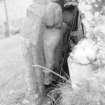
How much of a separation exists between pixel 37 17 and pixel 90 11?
17.8 inches

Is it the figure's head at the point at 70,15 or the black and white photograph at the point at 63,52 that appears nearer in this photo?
the black and white photograph at the point at 63,52

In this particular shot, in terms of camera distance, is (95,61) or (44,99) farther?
(44,99)

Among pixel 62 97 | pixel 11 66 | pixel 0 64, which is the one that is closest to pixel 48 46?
pixel 62 97

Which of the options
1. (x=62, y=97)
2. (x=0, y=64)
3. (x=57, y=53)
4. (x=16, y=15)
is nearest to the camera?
(x=62, y=97)

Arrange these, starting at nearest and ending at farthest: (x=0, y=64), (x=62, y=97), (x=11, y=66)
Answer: (x=62, y=97) → (x=11, y=66) → (x=0, y=64)

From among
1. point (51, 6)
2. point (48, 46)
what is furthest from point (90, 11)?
point (48, 46)

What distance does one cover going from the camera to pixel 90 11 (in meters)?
1.54

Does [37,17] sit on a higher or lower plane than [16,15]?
higher

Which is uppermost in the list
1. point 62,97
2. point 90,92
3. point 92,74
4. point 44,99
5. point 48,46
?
point 48,46

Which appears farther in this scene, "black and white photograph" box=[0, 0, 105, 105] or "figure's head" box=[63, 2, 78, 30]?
"figure's head" box=[63, 2, 78, 30]

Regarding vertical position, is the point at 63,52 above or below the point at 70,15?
below

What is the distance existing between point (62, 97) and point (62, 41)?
0.50 m

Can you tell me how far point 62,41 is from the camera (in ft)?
6.30

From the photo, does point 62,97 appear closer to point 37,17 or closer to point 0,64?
point 37,17
